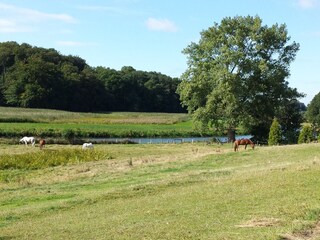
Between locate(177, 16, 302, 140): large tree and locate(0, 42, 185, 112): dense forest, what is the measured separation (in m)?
79.3

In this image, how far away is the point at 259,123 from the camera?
59344 mm

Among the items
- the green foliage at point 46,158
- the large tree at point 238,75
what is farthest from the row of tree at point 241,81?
the green foliage at point 46,158

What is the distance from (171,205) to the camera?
16.3 meters

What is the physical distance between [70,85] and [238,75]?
289ft

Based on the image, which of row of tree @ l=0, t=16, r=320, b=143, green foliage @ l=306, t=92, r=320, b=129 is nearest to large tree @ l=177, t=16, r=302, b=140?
row of tree @ l=0, t=16, r=320, b=143

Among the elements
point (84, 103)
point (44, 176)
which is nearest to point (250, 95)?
point (44, 176)

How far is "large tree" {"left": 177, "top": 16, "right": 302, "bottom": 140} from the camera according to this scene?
176 ft

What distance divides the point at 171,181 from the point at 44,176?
12.4 metres

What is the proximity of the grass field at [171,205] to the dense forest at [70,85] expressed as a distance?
Answer: 104 meters

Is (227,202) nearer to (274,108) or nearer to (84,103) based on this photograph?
(274,108)

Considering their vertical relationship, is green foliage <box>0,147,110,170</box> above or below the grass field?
below

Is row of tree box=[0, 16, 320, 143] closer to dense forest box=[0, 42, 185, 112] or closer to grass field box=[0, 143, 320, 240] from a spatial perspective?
grass field box=[0, 143, 320, 240]

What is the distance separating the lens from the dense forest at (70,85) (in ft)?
423

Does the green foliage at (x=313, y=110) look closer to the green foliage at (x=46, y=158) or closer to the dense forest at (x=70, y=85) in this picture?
the dense forest at (x=70, y=85)
